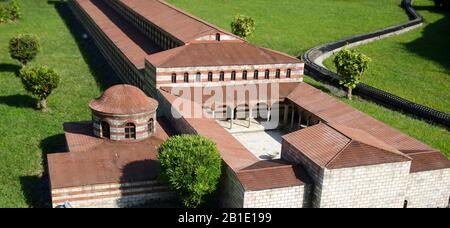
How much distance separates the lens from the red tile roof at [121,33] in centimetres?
5184

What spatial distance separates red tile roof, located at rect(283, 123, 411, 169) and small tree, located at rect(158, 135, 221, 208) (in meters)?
4.90

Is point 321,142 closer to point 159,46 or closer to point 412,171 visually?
point 412,171

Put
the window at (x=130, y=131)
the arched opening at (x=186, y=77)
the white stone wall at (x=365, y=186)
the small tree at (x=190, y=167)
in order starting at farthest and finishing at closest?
the arched opening at (x=186, y=77) → the window at (x=130, y=131) → the small tree at (x=190, y=167) → the white stone wall at (x=365, y=186)

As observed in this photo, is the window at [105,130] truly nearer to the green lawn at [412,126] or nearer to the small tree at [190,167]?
the small tree at [190,167]

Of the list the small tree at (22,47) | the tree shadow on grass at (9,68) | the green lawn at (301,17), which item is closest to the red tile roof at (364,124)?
the green lawn at (301,17)

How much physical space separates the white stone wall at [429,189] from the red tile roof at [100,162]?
15.3m

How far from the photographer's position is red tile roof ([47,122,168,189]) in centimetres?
2969

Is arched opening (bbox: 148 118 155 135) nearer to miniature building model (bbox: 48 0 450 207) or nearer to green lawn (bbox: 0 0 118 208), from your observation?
miniature building model (bbox: 48 0 450 207)

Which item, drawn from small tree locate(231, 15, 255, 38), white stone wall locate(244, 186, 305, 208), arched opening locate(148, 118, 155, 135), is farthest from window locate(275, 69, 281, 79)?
small tree locate(231, 15, 255, 38)

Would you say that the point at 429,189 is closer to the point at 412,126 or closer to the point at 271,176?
the point at 271,176

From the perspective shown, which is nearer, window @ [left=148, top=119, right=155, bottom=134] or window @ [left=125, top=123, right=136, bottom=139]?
window @ [left=125, top=123, right=136, bottom=139]

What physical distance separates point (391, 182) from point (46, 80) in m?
29.6

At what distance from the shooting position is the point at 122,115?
33.7 m
